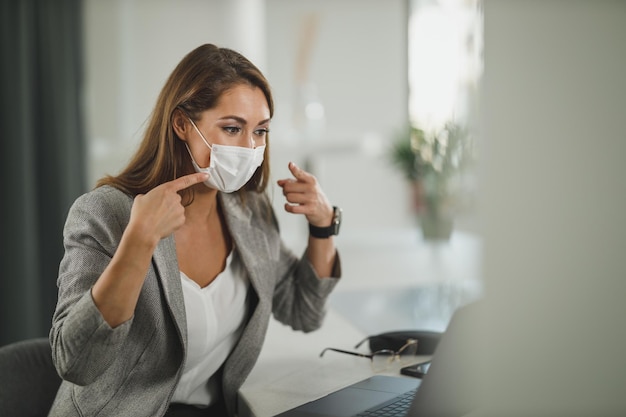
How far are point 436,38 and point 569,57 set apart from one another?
3856mm

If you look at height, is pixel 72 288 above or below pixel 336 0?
below

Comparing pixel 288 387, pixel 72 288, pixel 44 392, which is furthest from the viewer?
pixel 44 392

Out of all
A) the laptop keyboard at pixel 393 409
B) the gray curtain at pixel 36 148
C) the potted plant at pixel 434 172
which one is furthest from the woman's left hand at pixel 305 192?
the potted plant at pixel 434 172

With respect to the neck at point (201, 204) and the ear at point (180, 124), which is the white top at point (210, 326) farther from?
the ear at point (180, 124)

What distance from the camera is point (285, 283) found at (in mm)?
1414

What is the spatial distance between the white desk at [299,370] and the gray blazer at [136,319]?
58mm

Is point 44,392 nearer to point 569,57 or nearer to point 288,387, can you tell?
point 288,387

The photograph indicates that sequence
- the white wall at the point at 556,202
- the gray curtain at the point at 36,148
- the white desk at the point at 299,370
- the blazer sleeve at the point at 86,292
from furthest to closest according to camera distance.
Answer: the gray curtain at the point at 36,148 → the white desk at the point at 299,370 → the blazer sleeve at the point at 86,292 → the white wall at the point at 556,202

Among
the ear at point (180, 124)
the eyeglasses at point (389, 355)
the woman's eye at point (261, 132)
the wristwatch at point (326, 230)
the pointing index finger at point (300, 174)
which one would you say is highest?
the ear at point (180, 124)

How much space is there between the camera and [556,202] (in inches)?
13.7

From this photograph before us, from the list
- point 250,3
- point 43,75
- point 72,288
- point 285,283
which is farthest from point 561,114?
point 250,3

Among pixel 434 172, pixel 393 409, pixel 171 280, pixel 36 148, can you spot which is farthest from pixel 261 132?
pixel 434 172

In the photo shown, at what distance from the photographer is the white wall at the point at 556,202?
1.10 feet

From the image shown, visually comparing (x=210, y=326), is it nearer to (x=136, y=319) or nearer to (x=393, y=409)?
(x=136, y=319)
